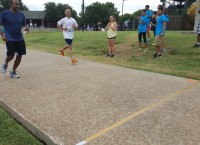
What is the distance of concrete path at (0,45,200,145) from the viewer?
303cm

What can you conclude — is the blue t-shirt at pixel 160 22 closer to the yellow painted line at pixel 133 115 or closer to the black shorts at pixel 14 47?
the yellow painted line at pixel 133 115

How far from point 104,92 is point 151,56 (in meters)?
4.50

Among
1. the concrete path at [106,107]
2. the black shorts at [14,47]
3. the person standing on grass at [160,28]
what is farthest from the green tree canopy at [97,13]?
the concrete path at [106,107]

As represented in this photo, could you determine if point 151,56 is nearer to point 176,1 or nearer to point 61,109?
point 61,109

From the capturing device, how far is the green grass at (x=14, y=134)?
2.99m

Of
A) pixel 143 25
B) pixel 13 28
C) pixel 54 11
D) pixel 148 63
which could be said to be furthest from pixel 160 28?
pixel 54 11

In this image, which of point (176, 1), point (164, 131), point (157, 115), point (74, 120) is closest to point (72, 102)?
point (74, 120)

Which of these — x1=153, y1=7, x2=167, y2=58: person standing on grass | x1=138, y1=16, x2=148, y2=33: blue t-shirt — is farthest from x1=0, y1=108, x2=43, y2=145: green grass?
x1=138, y1=16, x2=148, y2=33: blue t-shirt

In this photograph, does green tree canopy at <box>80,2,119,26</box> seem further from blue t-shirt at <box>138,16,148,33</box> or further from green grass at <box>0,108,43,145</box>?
green grass at <box>0,108,43,145</box>

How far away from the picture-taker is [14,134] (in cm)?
317

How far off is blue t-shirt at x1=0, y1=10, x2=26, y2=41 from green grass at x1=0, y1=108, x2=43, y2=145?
2796mm

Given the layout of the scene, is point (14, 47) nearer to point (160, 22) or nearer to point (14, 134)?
point (14, 134)

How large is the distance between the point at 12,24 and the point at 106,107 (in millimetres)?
3254

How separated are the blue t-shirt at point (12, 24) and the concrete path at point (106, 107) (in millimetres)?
1002
